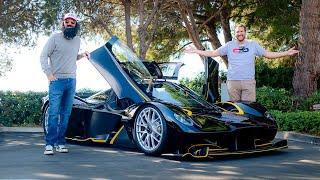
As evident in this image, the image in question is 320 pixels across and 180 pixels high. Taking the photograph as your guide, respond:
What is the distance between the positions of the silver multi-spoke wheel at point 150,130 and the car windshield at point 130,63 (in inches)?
30.2

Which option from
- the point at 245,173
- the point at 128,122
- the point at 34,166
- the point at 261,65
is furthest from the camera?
the point at 261,65

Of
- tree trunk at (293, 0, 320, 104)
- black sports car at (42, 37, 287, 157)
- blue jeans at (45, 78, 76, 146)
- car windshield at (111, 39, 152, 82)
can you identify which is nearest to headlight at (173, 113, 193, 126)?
black sports car at (42, 37, 287, 157)

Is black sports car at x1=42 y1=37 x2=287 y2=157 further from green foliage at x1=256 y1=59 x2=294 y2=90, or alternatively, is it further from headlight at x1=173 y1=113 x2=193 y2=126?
green foliage at x1=256 y1=59 x2=294 y2=90

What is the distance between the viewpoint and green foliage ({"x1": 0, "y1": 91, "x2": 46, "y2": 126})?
11.5 meters

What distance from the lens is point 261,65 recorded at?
1953cm

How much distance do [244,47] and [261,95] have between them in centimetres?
438

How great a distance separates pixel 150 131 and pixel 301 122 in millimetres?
3573

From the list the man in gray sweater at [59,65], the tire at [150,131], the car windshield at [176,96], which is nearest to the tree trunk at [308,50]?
the car windshield at [176,96]

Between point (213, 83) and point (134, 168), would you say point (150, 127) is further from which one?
point (213, 83)

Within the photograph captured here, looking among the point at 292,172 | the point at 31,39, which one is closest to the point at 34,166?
the point at 292,172

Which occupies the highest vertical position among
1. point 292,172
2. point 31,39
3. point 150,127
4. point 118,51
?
point 31,39

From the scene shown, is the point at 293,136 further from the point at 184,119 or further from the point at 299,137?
the point at 184,119

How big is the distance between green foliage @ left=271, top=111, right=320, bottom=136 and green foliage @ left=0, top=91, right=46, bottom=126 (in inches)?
196

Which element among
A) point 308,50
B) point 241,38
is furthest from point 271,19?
point 241,38
